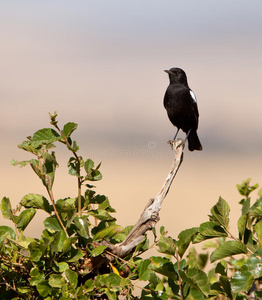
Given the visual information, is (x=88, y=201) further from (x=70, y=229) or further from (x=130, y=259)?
(x=130, y=259)

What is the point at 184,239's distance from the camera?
170 centimetres

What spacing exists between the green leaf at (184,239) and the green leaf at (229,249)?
0.11 m

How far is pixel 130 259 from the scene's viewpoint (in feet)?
6.29

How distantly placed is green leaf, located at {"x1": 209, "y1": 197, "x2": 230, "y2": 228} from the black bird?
478 centimetres

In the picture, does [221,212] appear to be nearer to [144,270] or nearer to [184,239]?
[184,239]

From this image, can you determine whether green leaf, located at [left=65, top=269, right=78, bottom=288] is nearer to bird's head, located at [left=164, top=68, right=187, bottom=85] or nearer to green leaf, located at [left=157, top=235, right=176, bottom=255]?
green leaf, located at [left=157, top=235, right=176, bottom=255]

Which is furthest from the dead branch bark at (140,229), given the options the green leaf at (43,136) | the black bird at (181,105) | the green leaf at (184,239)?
the black bird at (181,105)

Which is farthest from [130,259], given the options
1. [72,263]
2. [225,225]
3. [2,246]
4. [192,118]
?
[192,118]

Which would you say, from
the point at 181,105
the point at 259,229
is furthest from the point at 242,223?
the point at 181,105

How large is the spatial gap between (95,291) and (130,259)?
0.90ft

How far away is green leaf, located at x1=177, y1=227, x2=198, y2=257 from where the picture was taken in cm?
168

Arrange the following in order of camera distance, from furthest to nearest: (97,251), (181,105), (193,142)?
(193,142) → (181,105) → (97,251)

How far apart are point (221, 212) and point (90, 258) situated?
536mm

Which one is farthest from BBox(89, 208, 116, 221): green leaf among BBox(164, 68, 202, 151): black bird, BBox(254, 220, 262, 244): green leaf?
BBox(164, 68, 202, 151): black bird
